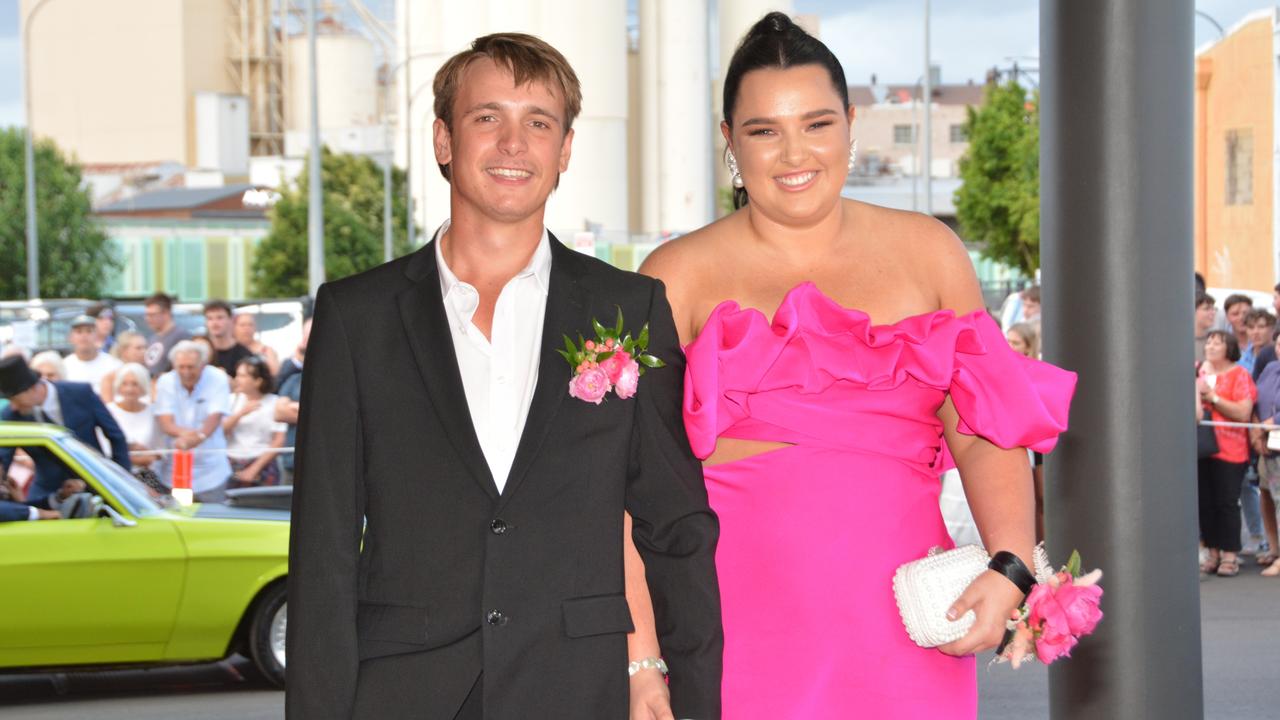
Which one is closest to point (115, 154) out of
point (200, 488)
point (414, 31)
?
point (414, 31)

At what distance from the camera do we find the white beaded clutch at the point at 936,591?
11.3 feet

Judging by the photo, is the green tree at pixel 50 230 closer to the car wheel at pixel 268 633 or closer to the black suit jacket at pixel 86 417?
the black suit jacket at pixel 86 417

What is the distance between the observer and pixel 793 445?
12.0ft

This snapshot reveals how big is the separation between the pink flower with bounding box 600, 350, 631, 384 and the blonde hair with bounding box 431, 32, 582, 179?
56 centimetres

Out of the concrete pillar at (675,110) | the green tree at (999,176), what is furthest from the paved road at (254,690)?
the concrete pillar at (675,110)

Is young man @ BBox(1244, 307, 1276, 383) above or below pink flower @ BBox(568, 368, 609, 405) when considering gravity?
below

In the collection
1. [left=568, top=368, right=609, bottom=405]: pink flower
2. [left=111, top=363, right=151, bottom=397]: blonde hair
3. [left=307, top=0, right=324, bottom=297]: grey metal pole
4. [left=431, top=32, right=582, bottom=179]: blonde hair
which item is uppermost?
[left=307, top=0, right=324, bottom=297]: grey metal pole

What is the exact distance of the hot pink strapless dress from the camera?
3.61 meters

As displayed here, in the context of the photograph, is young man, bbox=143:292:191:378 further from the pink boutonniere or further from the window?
the window

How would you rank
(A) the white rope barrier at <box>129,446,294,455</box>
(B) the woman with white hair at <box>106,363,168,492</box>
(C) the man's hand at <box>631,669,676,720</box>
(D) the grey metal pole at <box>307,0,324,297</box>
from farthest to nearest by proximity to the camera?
(D) the grey metal pole at <box>307,0,324,297</box> < (B) the woman with white hair at <box>106,363,168,492</box> < (A) the white rope barrier at <box>129,446,294,455</box> < (C) the man's hand at <box>631,669,676,720</box>

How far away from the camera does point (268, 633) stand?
9.58 meters

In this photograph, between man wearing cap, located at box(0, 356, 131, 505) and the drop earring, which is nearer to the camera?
the drop earring

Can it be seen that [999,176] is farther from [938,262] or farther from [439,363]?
[439,363]

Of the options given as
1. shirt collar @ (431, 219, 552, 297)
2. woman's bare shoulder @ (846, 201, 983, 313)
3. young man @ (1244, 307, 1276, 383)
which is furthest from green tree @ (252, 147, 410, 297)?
shirt collar @ (431, 219, 552, 297)
